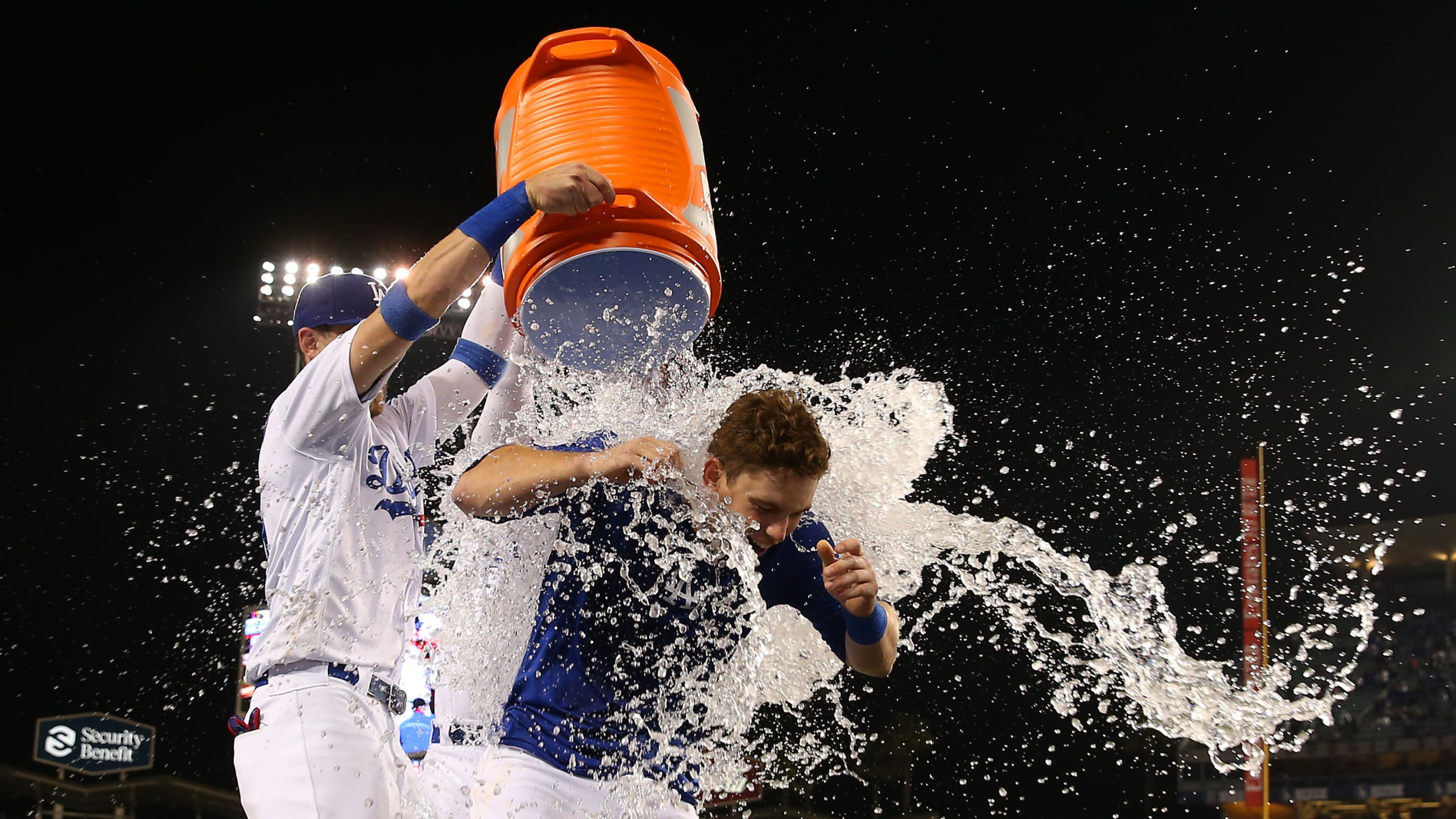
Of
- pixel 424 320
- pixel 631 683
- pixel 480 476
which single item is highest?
pixel 424 320

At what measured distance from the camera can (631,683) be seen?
228cm

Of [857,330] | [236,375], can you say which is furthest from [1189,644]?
[236,375]

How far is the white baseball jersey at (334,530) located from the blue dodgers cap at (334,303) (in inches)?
14.5

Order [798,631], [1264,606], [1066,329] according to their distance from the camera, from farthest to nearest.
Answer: [1264,606]
[1066,329]
[798,631]

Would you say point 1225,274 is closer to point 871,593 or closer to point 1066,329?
point 1066,329

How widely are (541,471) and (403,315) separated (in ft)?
1.72

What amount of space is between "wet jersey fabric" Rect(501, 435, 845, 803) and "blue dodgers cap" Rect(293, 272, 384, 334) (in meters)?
0.99

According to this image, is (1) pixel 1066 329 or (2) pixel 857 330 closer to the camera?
(1) pixel 1066 329

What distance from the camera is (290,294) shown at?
40.6 ft

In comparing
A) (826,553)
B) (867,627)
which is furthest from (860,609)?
(826,553)

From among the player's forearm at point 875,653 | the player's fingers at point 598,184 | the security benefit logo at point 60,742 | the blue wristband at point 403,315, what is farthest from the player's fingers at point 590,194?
the security benefit logo at point 60,742

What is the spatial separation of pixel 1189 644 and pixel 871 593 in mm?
14582

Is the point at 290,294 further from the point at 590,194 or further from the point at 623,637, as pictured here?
the point at 623,637

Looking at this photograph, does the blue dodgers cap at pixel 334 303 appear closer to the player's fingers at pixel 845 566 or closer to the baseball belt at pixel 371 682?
the baseball belt at pixel 371 682
